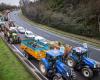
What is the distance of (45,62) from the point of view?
56.7 ft

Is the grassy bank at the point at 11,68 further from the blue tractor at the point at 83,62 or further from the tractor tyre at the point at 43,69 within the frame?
the blue tractor at the point at 83,62

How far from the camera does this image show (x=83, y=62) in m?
18.0

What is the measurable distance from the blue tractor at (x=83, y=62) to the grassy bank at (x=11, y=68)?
3551 mm

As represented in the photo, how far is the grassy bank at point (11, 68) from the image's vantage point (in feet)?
57.8

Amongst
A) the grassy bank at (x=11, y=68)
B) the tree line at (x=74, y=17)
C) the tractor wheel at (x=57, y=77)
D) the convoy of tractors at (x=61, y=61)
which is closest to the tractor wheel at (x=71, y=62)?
the convoy of tractors at (x=61, y=61)

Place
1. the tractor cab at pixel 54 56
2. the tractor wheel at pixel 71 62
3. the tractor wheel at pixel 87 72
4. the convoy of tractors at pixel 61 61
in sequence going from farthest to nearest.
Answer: the tractor wheel at pixel 71 62
the tractor wheel at pixel 87 72
the tractor cab at pixel 54 56
the convoy of tractors at pixel 61 61

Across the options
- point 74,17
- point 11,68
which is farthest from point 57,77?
point 74,17

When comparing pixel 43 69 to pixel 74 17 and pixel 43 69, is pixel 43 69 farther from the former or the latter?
pixel 74 17

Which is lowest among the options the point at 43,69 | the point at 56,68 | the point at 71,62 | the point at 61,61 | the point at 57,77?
the point at 43,69

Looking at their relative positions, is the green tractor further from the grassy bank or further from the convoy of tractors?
the convoy of tractors

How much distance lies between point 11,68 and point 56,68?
4.92m

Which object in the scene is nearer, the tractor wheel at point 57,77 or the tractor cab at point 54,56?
the tractor wheel at point 57,77

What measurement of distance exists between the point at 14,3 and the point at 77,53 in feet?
381

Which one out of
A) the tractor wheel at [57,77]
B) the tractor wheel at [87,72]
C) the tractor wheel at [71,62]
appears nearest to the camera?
the tractor wheel at [57,77]
